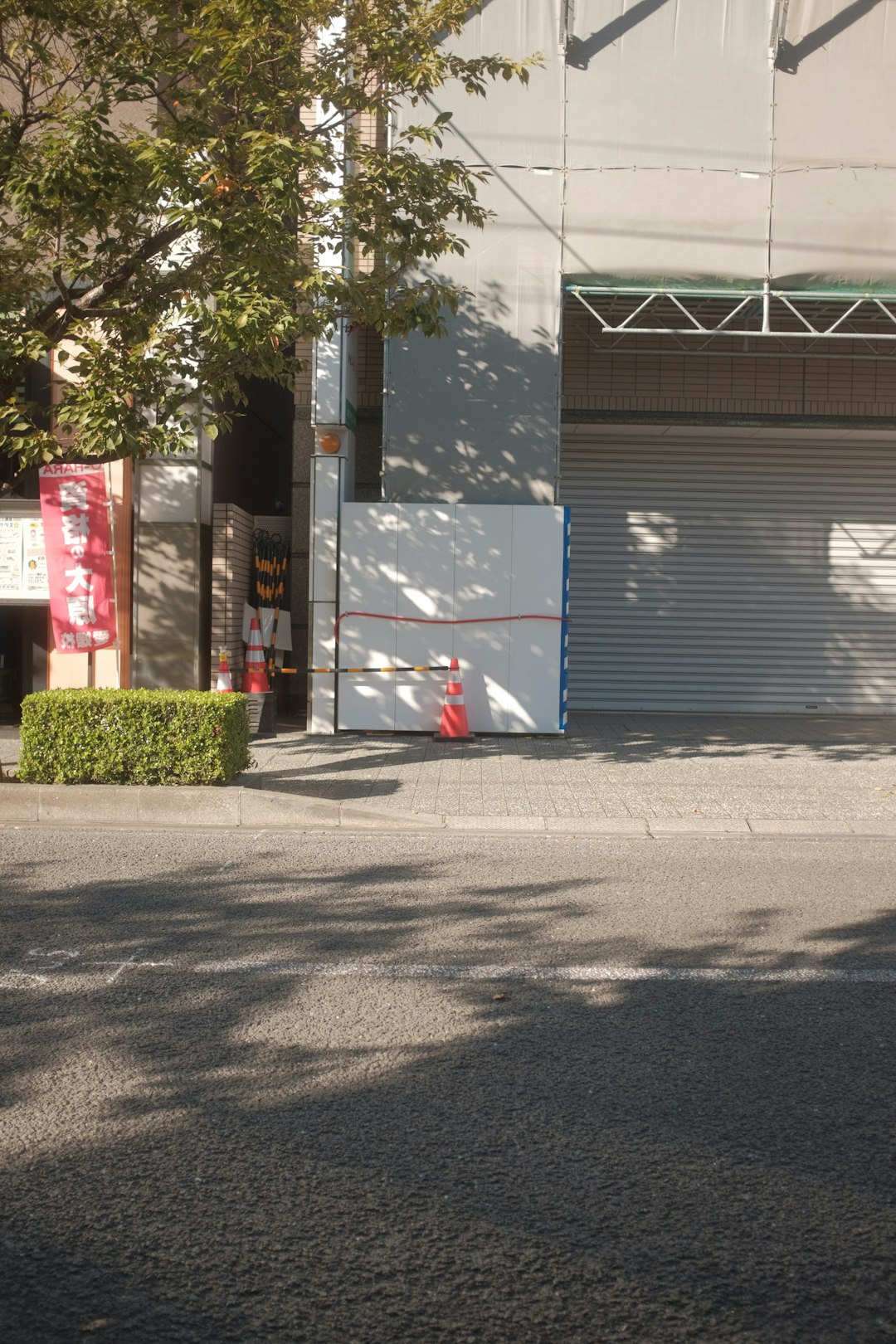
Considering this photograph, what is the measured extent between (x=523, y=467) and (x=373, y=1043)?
10381mm

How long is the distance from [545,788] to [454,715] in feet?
10.3

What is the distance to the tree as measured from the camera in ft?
29.7

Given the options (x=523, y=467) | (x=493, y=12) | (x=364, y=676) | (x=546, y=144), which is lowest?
(x=364, y=676)

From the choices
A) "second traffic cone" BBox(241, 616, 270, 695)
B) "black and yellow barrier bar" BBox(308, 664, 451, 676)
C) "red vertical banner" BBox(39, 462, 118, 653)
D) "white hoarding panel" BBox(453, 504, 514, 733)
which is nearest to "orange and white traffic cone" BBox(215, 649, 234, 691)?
"second traffic cone" BBox(241, 616, 270, 695)

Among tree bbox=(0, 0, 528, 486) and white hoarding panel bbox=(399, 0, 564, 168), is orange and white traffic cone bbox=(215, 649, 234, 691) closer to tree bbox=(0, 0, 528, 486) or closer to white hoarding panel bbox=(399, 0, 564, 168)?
tree bbox=(0, 0, 528, 486)

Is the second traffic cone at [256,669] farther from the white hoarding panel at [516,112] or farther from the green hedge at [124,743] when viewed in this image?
the white hoarding panel at [516,112]

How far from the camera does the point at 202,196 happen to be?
29.9ft

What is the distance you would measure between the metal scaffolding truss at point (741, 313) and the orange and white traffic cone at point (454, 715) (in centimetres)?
413

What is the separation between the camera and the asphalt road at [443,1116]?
2926 millimetres

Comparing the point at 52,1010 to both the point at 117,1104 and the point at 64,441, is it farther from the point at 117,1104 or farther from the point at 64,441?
the point at 64,441

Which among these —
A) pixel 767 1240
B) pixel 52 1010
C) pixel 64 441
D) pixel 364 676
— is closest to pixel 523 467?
pixel 364 676

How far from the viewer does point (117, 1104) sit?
13.0ft

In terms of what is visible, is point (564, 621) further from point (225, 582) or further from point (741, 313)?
point (741, 313)

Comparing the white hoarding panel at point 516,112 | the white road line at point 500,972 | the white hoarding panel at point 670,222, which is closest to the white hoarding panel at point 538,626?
the white hoarding panel at point 670,222
